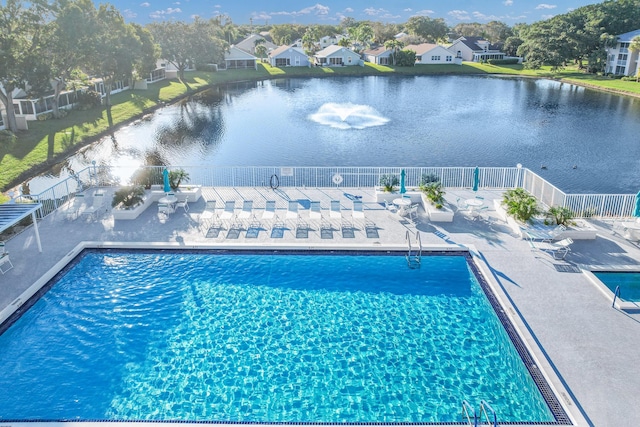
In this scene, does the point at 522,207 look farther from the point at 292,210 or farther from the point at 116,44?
the point at 116,44

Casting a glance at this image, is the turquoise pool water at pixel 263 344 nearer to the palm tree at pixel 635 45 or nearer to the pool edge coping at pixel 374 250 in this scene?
the pool edge coping at pixel 374 250

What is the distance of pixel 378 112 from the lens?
169ft

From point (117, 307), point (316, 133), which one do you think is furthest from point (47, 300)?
point (316, 133)

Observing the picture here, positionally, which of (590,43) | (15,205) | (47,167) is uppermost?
(590,43)

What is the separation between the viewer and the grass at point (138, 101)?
31.5 meters

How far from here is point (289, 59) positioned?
9225 cm

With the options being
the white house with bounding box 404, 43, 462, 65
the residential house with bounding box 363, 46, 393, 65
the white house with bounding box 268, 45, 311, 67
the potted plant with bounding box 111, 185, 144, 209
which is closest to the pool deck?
the potted plant with bounding box 111, 185, 144, 209

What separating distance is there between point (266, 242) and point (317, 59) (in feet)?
281

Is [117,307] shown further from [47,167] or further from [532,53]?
[532,53]

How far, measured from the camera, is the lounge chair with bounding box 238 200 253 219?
63.5ft

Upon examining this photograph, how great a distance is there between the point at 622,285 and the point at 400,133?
92.2 ft

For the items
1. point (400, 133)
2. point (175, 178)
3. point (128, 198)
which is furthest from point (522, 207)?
point (400, 133)

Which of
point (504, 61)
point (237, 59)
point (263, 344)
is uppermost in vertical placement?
point (237, 59)

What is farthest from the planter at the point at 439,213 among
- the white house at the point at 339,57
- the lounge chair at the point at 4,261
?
the white house at the point at 339,57
